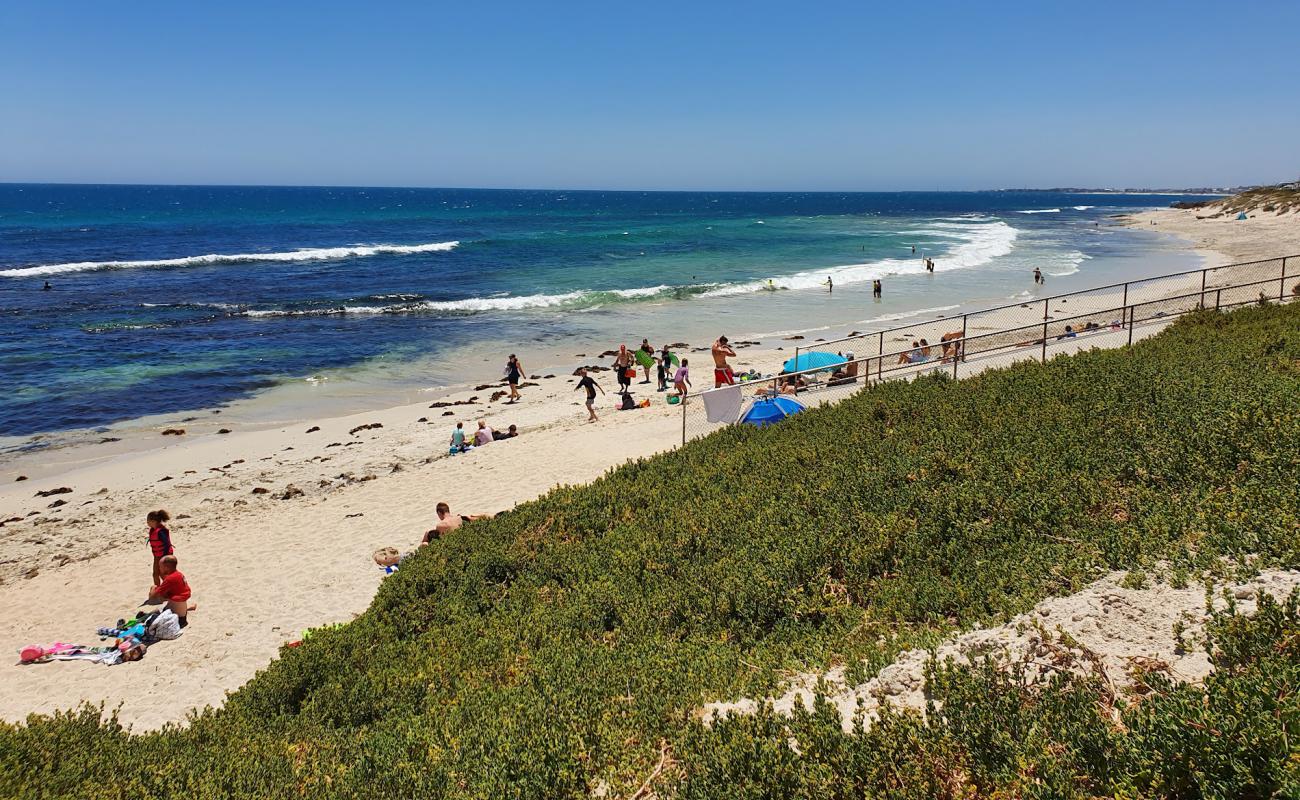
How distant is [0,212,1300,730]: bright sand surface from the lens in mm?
9703

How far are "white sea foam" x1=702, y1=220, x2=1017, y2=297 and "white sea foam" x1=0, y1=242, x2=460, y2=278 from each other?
3470 cm

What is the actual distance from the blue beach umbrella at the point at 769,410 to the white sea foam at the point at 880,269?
30263 millimetres

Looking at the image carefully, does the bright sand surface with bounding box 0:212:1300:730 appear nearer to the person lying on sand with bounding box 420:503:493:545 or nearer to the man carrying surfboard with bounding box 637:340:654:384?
the man carrying surfboard with bounding box 637:340:654:384

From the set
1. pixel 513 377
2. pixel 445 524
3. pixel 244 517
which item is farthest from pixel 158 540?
pixel 513 377

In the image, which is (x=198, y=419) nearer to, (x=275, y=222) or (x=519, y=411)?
(x=519, y=411)

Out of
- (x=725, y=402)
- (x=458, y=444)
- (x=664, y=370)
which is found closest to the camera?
(x=725, y=402)

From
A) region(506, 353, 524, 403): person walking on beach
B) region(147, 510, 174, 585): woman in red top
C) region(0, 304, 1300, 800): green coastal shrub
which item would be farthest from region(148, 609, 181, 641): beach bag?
region(506, 353, 524, 403): person walking on beach

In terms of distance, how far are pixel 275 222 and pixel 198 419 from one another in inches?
3529

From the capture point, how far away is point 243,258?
199 ft

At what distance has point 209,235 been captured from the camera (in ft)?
264

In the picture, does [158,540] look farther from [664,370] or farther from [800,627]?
[664,370]

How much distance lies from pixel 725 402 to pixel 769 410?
44.5 inches

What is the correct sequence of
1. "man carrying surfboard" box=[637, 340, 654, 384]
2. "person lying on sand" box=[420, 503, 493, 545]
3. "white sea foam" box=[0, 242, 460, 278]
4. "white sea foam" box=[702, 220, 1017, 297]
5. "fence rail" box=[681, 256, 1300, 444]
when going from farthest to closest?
"white sea foam" box=[0, 242, 460, 278], "white sea foam" box=[702, 220, 1017, 297], "man carrying surfboard" box=[637, 340, 654, 384], "fence rail" box=[681, 256, 1300, 444], "person lying on sand" box=[420, 503, 493, 545]

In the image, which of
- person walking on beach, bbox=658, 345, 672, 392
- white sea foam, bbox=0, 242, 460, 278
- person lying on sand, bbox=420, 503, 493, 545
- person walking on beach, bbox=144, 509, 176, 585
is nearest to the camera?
person walking on beach, bbox=144, 509, 176, 585
